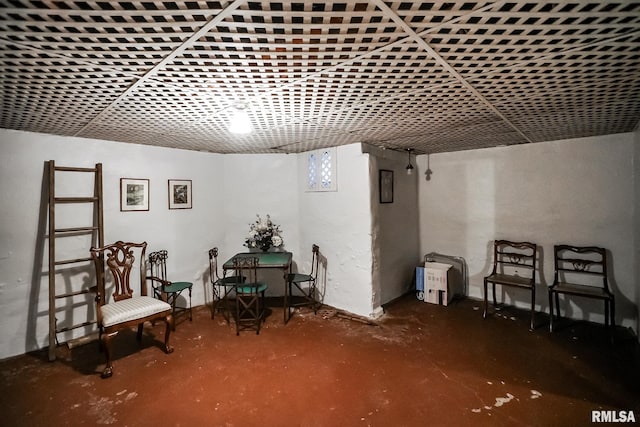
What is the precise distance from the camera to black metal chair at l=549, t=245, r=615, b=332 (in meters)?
3.38

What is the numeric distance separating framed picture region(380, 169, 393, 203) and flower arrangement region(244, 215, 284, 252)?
1.67 meters

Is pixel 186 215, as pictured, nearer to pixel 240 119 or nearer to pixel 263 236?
pixel 263 236

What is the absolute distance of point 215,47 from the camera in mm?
1449

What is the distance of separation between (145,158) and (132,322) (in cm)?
210

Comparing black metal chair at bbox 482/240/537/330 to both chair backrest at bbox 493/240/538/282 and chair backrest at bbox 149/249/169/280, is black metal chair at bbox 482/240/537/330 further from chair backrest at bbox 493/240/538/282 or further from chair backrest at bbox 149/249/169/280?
chair backrest at bbox 149/249/169/280

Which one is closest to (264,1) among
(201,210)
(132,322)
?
(132,322)

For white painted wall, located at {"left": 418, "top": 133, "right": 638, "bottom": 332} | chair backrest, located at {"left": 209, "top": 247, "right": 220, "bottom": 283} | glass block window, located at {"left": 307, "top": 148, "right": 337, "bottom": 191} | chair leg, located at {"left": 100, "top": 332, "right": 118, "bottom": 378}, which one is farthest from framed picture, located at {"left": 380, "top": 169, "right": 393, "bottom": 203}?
chair leg, located at {"left": 100, "top": 332, "right": 118, "bottom": 378}

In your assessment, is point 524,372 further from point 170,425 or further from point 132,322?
point 132,322

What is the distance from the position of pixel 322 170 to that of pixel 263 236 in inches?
52.4

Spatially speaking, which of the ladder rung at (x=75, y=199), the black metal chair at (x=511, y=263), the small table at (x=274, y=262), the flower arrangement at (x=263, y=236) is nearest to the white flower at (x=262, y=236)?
the flower arrangement at (x=263, y=236)

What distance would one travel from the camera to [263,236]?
14.4ft

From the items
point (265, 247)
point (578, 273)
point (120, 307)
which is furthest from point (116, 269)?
point (578, 273)

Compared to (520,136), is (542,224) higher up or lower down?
lower down

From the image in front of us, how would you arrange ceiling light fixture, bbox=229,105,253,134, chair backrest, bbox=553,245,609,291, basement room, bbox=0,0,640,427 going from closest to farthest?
basement room, bbox=0,0,640,427
ceiling light fixture, bbox=229,105,253,134
chair backrest, bbox=553,245,609,291
